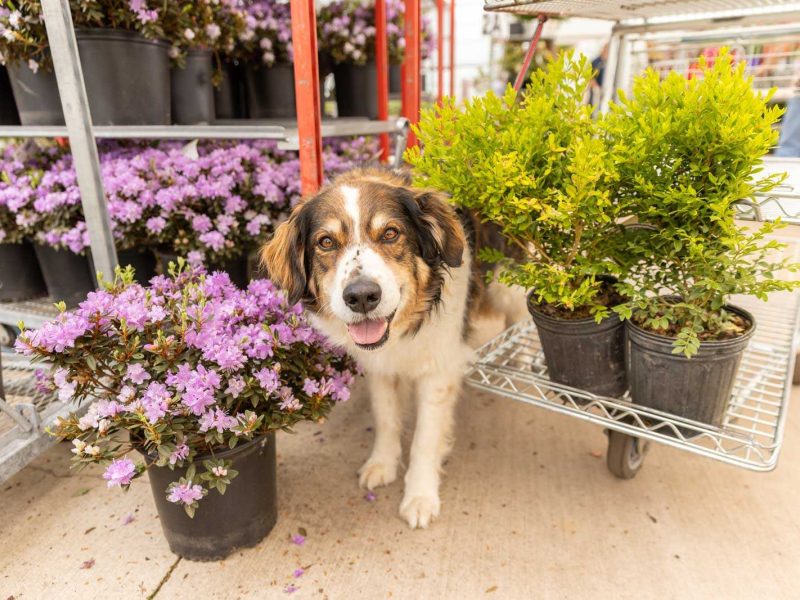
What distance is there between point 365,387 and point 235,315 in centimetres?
149

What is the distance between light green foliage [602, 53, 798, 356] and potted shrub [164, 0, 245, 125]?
2.09m

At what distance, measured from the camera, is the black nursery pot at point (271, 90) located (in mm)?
3438

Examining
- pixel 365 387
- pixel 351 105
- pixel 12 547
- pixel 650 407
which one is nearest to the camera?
pixel 650 407

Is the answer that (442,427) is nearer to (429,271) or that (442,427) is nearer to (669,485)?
(429,271)

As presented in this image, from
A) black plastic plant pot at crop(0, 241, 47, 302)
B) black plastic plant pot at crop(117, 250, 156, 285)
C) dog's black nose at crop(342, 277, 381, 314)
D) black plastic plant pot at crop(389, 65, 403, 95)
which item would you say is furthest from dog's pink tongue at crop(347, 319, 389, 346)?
black plastic plant pot at crop(389, 65, 403, 95)

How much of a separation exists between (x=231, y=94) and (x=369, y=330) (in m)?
2.57

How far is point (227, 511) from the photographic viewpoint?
5.90ft

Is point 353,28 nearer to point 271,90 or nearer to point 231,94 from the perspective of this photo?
point 271,90

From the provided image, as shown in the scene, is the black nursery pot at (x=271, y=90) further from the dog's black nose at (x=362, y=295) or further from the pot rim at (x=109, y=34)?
the dog's black nose at (x=362, y=295)

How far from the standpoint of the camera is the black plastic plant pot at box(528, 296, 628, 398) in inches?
69.2

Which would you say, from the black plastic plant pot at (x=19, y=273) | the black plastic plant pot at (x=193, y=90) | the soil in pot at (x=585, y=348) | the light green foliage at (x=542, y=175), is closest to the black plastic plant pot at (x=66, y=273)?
the black plastic plant pot at (x=19, y=273)

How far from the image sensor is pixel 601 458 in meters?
2.39

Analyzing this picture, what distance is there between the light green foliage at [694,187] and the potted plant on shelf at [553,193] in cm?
9

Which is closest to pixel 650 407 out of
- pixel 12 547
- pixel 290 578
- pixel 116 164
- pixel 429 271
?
pixel 429 271
